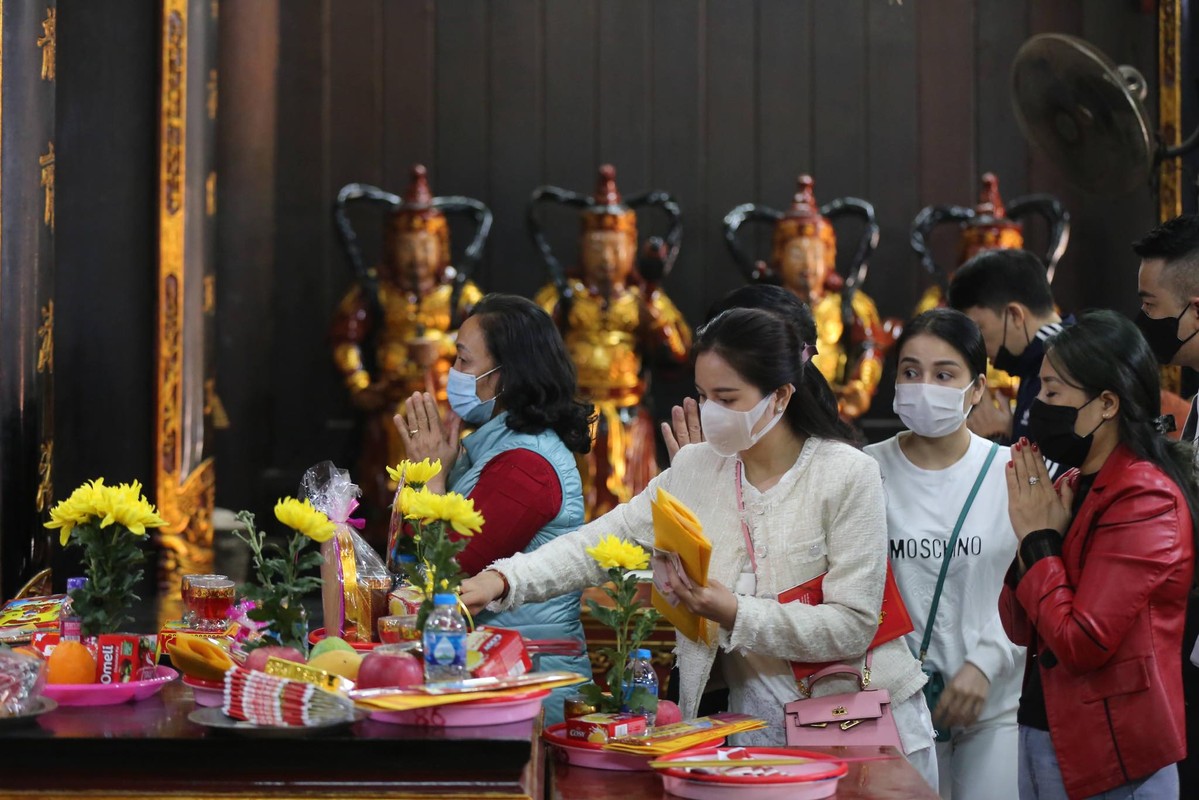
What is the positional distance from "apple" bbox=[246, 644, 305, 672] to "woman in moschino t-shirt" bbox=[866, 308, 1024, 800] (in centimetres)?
108

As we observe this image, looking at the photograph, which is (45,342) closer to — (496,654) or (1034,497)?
(496,654)

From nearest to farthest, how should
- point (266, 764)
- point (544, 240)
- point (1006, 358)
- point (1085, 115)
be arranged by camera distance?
point (266, 764), point (1006, 358), point (1085, 115), point (544, 240)

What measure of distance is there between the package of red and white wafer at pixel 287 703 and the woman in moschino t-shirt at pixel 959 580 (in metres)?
1.12

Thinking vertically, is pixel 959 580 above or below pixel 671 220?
below

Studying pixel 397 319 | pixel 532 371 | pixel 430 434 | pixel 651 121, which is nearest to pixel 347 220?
pixel 397 319

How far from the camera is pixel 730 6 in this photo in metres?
6.33

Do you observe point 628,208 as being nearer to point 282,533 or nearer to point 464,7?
point 464,7

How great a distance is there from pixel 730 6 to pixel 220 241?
7.73ft

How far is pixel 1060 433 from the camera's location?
218 centimetres

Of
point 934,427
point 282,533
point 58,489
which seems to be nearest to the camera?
point 934,427

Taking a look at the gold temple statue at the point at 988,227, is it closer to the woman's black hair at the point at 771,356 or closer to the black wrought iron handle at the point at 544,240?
the black wrought iron handle at the point at 544,240

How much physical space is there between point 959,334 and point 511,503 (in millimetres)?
811

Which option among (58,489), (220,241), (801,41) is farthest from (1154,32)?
(58,489)

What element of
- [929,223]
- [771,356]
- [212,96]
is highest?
[212,96]
